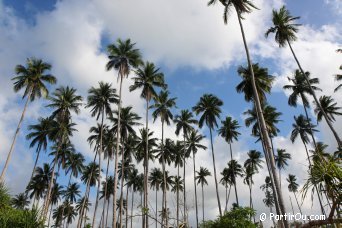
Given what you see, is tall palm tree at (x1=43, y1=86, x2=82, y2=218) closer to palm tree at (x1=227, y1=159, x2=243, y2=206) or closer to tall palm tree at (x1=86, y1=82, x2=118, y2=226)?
tall palm tree at (x1=86, y1=82, x2=118, y2=226)

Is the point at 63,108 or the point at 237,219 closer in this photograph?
the point at 237,219

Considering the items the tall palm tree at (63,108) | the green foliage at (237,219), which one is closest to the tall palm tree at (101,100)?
the tall palm tree at (63,108)

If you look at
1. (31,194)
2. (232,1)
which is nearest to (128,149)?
(31,194)

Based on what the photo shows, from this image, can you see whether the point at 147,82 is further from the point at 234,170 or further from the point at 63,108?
the point at 234,170

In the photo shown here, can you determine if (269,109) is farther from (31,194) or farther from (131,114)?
(31,194)

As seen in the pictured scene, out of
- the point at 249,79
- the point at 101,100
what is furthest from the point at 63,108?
the point at 249,79

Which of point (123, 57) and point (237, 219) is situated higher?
point (123, 57)

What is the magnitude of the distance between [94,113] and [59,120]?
6188mm

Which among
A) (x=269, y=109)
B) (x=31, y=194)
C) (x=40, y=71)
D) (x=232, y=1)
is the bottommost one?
(x=31, y=194)

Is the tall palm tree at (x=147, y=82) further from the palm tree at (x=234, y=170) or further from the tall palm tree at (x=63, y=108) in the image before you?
the palm tree at (x=234, y=170)

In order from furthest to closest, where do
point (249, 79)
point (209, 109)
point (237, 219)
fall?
point (209, 109) < point (249, 79) < point (237, 219)

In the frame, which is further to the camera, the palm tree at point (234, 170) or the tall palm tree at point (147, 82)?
the palm tree at point (234, 170)

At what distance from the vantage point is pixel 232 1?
23.5 metres

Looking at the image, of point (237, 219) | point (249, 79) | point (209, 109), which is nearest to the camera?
point (237, 219)
